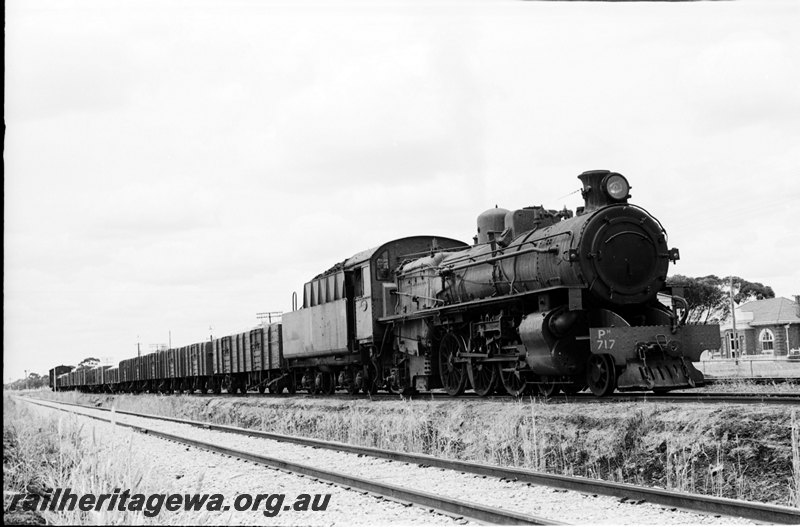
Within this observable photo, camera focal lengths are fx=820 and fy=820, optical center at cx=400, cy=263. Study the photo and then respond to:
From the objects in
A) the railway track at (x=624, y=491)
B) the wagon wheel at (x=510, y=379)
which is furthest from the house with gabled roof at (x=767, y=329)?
the railway track at (x=624, y=491)

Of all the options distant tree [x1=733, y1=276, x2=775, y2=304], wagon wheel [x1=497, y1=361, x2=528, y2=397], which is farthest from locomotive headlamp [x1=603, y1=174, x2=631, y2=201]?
distant tree [x1=733, y1=276, x2=775, y2=304]

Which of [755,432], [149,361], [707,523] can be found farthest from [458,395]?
[149,361]

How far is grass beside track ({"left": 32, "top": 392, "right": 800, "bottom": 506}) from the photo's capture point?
9.35 meters

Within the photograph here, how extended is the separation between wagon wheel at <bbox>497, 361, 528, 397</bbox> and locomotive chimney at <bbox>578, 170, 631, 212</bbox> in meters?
3.47

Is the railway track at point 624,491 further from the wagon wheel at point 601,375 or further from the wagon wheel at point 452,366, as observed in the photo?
the wagon wheel at point 452,366

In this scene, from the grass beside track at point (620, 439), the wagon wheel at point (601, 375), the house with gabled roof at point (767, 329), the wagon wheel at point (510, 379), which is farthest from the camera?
the house with gabled roof at point (767, 329)

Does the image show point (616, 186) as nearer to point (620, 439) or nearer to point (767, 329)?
point (620, 439)

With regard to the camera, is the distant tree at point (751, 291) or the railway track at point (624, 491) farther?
the distant tree at point (751, 291)

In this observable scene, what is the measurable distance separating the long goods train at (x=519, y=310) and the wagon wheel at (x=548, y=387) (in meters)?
0.04

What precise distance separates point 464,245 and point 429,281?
323cm

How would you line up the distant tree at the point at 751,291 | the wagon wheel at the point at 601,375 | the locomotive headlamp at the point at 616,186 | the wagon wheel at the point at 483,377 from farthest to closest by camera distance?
the distant tree at the point at 751,291 < the wagon wheel at the point at 483,377 < the locomotive headlamp at the point at 616,186 < the wagon wheel at the point at 601,375

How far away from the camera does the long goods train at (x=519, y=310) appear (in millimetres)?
14211

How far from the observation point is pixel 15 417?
12180mm

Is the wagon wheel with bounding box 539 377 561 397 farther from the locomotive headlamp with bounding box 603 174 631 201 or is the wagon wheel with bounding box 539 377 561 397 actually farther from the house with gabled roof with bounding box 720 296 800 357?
the house with gabled roof with bounding box 720 296 800 357
